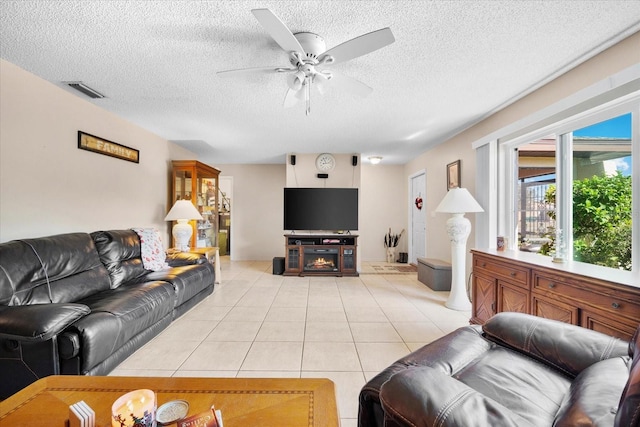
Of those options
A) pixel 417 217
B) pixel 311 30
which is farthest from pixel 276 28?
pixel 417 217

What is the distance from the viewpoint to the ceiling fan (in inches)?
62.6

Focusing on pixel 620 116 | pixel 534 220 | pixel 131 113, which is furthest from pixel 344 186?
pixel 620 116

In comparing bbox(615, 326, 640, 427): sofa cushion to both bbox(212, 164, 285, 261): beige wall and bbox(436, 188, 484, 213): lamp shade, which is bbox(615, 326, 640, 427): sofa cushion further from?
bbox(212, 164, 285, 261): beige wall

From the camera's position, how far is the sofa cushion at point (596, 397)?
2.33ft

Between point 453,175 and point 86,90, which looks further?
point 453,175

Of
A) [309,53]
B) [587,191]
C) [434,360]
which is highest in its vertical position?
[309,53]

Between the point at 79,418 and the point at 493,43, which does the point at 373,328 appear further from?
the point at 493,43

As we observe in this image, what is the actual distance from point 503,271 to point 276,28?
2744 millimetres

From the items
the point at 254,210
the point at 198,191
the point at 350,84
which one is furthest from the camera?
the point at 254,210

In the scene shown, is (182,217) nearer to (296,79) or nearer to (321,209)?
(321,209)

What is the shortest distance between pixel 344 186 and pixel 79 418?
Answer: 5.22m

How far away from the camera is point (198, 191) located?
509 centimetres

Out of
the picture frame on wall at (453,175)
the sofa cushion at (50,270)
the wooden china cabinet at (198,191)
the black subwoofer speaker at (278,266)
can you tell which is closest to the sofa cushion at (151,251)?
the sofa cushion at (50,270)

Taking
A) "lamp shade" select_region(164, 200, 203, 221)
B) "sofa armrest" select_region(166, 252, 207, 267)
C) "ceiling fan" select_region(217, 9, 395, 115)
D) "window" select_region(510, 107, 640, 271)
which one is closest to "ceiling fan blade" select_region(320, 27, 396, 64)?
"ceiling fan" select_region(217, 9, 395, 115)
